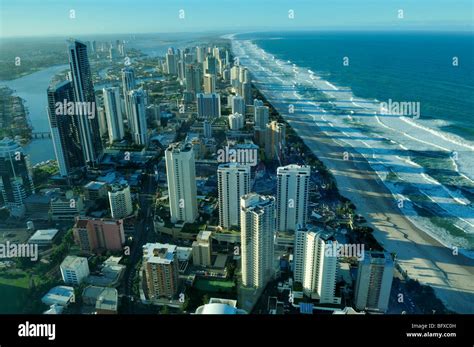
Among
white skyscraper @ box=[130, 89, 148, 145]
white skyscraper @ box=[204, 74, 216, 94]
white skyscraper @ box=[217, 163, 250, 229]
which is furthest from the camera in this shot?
white skyscraper @ box=[204, 74, 216, 94]

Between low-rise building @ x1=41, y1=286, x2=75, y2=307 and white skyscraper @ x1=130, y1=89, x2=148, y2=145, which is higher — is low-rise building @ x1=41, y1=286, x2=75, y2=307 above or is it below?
below

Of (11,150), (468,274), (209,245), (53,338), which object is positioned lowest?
(468,274)

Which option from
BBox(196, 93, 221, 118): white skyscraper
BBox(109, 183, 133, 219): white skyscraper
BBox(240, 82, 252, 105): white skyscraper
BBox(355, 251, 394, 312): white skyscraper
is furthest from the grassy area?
BBox(240, 82, 252, 105): white skyscraper

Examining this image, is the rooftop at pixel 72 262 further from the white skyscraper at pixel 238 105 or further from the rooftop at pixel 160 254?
the white skyscraper at pixel 238 105

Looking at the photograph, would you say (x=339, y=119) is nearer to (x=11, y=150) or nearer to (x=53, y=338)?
(x=11, y=150)

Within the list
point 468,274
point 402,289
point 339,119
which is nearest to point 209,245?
point 402,289

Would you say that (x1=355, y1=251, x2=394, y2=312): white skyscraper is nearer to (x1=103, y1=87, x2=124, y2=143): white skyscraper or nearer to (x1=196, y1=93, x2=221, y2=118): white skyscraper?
(x1=103, y1=87, x2=124, y2=143): white skyscraper

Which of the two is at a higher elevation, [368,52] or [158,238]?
[368,52]
